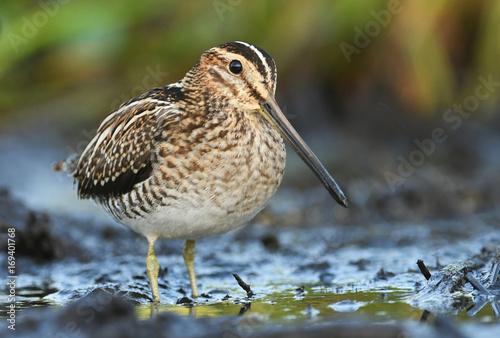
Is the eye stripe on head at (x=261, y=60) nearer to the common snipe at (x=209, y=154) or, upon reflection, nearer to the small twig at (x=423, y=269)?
the common snipe at (x=209, y=154)

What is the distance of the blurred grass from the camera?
8734 mm

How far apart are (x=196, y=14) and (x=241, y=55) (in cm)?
464

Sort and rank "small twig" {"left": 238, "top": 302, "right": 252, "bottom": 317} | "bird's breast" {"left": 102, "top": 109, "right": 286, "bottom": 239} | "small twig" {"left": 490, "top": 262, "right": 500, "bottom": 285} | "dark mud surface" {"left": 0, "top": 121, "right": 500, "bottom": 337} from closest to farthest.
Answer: "dark mud surface" {"left": 0, "top": 121, "right": 500, "bottom": 337}
"small twig" {"left": 238, "top": 302, "right": 252, "bottom": 317}
"small twig" {"left": 490, "top": 262, "right": 500, "bottom": 285}
"bird's breast" {"left": 102, "top": 109, "right": 286, "bottom": 239}

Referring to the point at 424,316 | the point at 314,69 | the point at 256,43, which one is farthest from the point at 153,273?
the point at 314,69

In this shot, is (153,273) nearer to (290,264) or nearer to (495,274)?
(290,264)

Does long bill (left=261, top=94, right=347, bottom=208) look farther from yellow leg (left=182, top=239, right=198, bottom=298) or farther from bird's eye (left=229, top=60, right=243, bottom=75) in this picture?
yellow leg (left=182, top=239, right=198, bottom=298)

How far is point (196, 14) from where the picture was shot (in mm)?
9273

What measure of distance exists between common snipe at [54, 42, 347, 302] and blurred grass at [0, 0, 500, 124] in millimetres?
A: 4097

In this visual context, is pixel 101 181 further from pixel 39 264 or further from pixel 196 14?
pixel 196 14

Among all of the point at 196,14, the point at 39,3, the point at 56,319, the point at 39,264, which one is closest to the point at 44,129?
the point at 39,3

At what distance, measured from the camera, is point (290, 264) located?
5.88 m

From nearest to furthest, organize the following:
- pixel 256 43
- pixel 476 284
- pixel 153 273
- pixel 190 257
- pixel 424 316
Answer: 1. pixel 424 316
2. pixel 476 284
3. pixel 153 273
4. pixel 190 257
5. pixel 256 43

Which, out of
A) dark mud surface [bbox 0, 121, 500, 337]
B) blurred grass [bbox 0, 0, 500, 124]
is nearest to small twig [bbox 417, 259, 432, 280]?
dark mud surface [bbox 0, 121, 500, 337]

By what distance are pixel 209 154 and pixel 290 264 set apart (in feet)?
4.90
